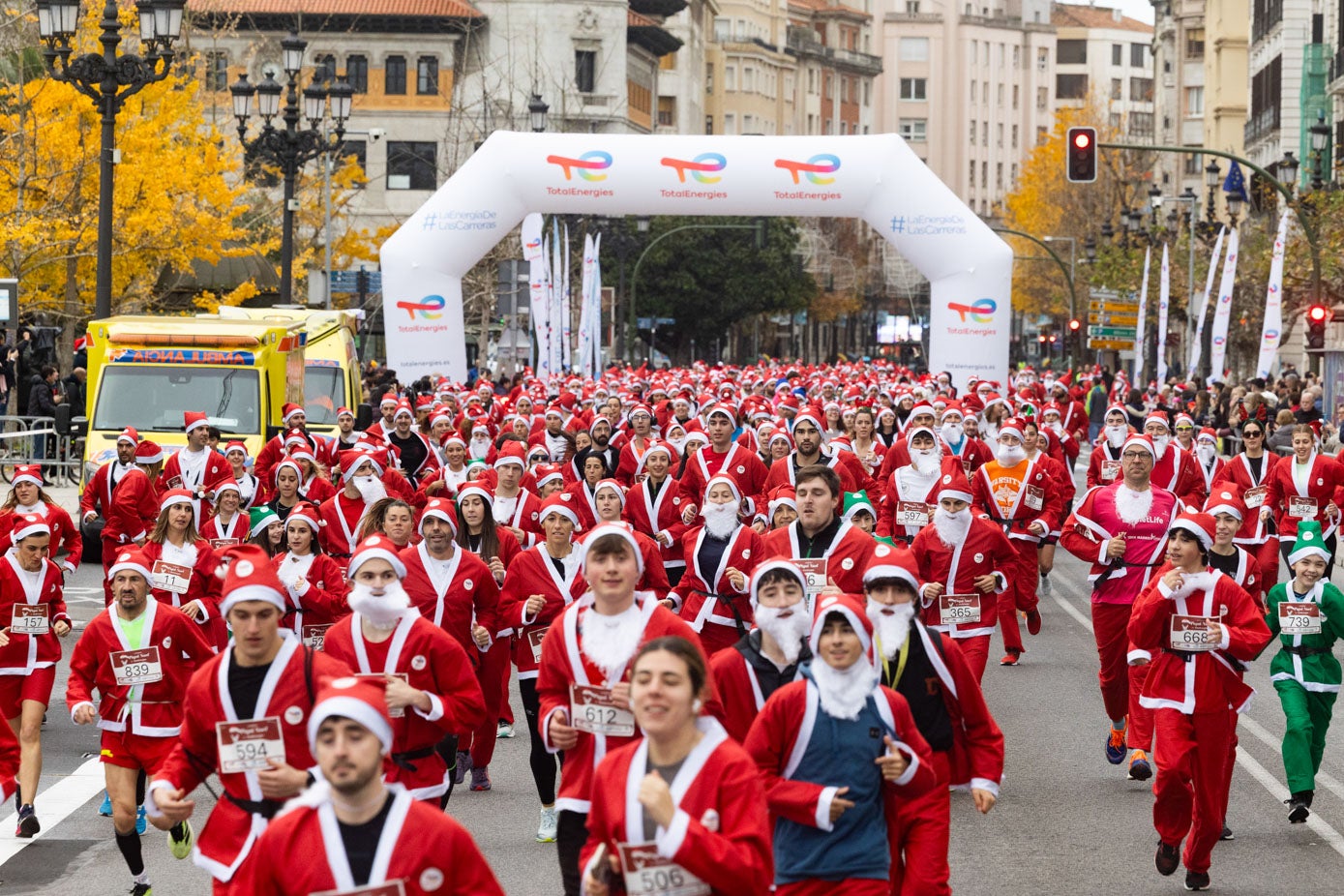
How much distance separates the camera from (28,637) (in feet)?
36.7

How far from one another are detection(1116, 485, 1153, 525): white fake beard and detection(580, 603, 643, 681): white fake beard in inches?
240

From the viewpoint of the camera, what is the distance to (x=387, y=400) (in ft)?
77.7

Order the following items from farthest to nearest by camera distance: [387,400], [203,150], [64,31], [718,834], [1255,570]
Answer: [203,150], [387,400], [64,31], [1255,570], [718,834]

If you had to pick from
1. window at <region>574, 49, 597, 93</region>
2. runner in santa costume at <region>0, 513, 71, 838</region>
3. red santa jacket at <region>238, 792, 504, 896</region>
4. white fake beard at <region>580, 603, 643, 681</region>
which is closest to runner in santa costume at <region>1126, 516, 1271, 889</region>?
white fake beard at <region>580, 603, 643, 681</region>

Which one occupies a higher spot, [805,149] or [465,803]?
[805,149]

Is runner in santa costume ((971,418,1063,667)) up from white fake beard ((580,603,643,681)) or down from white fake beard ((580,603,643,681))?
down

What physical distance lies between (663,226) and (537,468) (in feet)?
244

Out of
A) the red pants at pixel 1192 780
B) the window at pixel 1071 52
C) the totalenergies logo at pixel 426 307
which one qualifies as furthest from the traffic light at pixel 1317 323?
the window at pixel 1071 52

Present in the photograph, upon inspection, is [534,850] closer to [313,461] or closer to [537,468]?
[537,468]

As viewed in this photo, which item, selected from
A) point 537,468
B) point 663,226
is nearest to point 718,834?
point 537,468

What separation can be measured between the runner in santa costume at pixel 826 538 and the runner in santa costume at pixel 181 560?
3.09 m

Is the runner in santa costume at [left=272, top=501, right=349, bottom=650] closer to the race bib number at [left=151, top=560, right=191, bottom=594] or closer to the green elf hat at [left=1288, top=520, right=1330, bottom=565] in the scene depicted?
the race bib number at [left=151, top=560, right=191, bottom=594]

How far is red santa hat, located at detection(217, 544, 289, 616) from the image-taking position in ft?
23.0

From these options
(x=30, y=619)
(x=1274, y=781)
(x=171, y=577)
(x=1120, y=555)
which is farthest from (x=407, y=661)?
(x=1274, y=781)
